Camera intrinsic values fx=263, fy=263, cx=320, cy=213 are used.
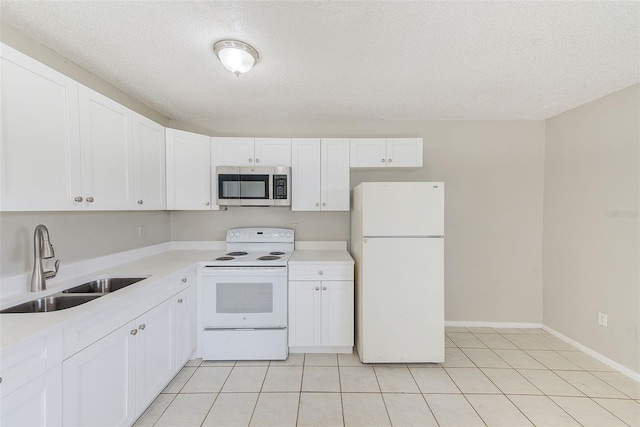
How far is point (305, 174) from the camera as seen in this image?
2861 millimetres

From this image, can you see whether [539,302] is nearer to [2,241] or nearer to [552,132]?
[552,132]

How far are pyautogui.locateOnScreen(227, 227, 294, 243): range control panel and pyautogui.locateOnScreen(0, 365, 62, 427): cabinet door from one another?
6.23 ft

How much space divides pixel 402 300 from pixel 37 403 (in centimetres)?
226

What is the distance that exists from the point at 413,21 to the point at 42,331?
2.30 meters

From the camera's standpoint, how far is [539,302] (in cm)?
307

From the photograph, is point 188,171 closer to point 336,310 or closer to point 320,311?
point 320,311

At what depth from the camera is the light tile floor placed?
1770 mm

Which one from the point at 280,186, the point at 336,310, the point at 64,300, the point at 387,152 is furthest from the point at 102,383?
the point at 387,152

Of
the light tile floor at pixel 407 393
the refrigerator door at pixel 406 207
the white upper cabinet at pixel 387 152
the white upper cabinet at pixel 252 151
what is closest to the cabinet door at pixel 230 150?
the white upper cabinet at pixel 252 151

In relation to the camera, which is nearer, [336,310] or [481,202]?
[336,310]

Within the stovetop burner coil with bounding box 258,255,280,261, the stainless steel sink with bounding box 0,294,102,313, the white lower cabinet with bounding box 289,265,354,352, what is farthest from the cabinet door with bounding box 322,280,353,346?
the stainless steel sink with bounding box 0,294,102,313

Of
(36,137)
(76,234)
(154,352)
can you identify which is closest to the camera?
(36,137)

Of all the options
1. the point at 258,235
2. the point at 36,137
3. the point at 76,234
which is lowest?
the point at 258,235

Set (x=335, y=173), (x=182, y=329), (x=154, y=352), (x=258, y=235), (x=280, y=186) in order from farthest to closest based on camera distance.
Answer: (x=258, y=235) → (x=335, y=173) → (x=280, y=186) → (x=182, y=329) → (x=154, y=352)
